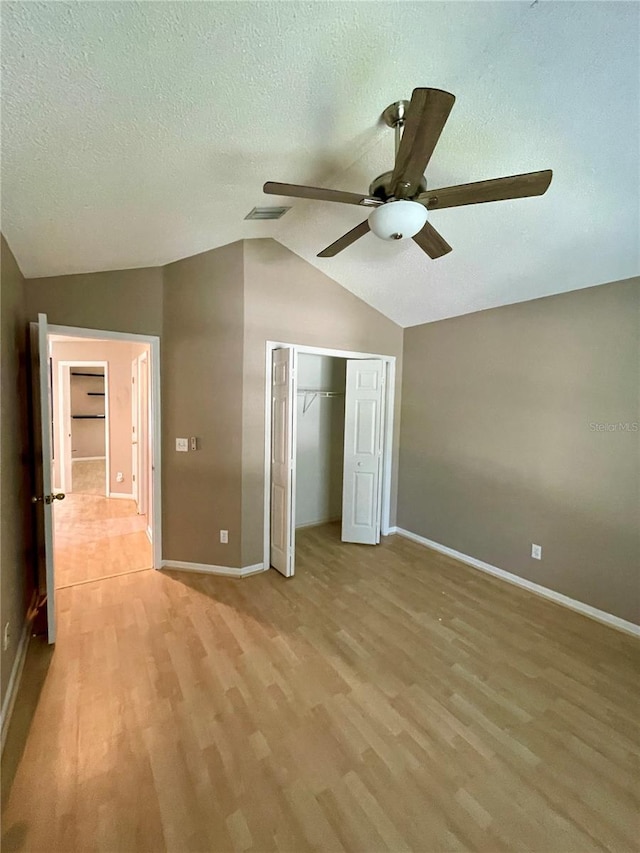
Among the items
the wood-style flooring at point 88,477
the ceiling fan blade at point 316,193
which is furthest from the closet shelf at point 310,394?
the wood-style flooring at point 88,477

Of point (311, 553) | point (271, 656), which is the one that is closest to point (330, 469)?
point (311, 553)

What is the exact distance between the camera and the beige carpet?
5690 millimetres

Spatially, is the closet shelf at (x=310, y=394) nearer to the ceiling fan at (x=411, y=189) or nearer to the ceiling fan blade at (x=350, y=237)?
the ceiling fan blade at (x=350, y=237)

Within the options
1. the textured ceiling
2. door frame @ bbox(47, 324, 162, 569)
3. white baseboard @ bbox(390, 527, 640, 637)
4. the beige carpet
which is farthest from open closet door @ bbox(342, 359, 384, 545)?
the beige carpet

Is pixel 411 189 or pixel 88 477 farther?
pixel 88 477

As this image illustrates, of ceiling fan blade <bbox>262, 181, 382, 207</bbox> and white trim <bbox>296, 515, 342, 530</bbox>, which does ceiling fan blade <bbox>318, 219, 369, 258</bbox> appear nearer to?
ceiling fan blade <bbox>262, 181, 382, 207</bbox>

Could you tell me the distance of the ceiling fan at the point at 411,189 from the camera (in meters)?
1.25

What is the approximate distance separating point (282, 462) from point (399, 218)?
213cm

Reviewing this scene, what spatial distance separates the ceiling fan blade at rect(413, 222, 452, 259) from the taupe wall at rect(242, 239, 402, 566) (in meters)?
1.56

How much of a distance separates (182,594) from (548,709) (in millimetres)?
2570

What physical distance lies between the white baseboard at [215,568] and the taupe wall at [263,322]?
2.8 inches

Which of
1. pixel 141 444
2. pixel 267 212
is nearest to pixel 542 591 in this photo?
pixel 267 212

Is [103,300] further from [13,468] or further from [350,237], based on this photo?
[350,237]

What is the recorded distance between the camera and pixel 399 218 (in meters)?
1.51
